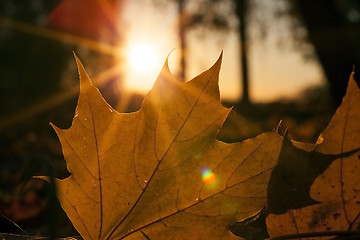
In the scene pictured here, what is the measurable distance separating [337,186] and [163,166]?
0.70 ft

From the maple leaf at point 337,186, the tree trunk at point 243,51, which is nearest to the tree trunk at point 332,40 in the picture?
the maple leaf at point 337,186

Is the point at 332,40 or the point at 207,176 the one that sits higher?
the point at 207,176

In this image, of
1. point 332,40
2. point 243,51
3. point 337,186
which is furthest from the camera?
point 243,51

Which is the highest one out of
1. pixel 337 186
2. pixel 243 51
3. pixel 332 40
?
pixel 337 186

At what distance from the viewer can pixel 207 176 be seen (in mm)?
531

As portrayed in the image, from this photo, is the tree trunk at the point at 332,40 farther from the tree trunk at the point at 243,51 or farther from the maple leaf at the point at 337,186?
the tree trunk at the point at 243,51

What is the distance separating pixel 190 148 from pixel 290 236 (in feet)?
0.52

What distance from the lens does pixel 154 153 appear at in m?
0.53

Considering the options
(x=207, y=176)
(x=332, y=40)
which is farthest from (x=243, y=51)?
(x=207, y=176)

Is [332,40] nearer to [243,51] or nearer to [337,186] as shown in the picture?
[337,186]

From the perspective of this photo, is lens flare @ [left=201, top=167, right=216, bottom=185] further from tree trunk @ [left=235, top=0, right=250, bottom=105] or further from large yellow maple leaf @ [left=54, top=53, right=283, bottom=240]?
tree trunk @ [left=235, top=0, right=250, bottom=105]

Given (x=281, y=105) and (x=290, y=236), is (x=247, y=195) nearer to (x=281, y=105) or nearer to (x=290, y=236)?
(x=290, y=236)

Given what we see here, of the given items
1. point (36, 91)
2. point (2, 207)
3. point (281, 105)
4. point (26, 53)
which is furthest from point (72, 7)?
point (2, 207)

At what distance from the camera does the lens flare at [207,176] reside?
1.71 ft
